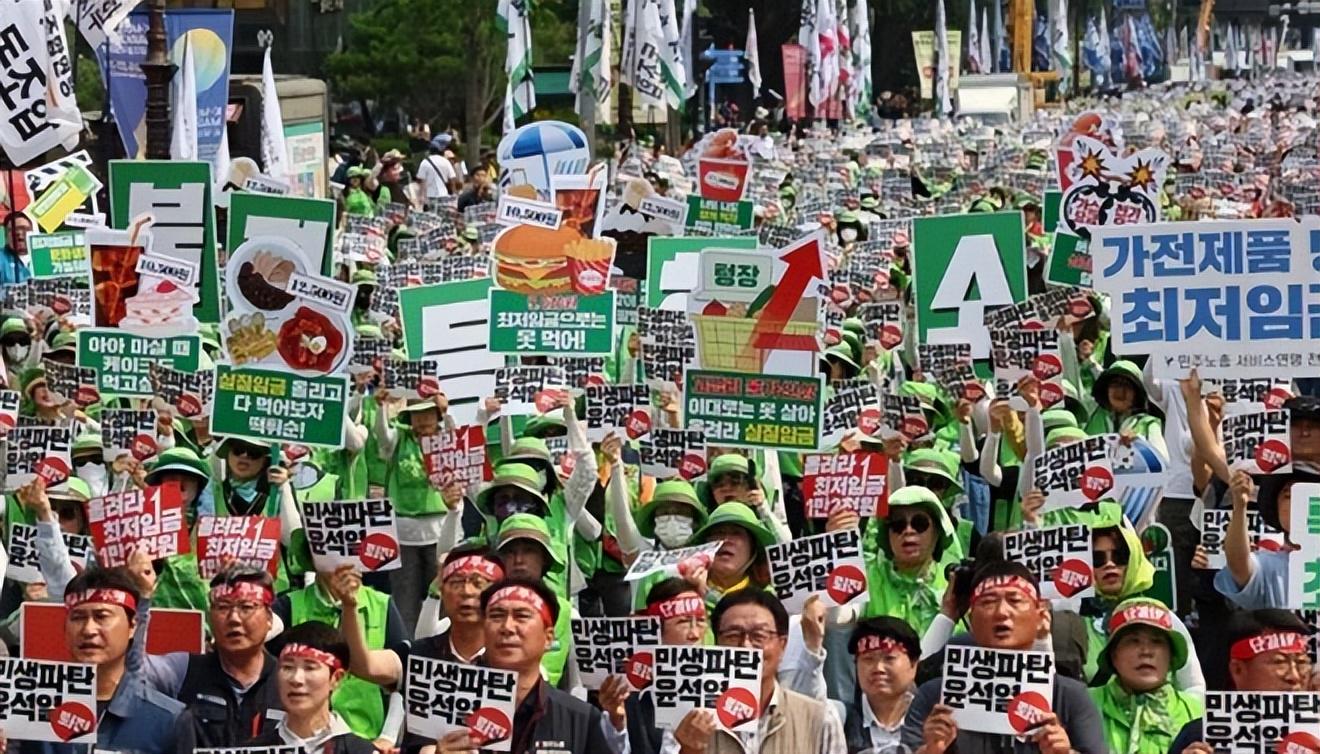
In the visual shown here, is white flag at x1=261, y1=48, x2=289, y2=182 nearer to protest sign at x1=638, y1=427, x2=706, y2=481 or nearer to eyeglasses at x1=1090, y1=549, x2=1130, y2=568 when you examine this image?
protest sign at x1=638, y1=427, x2=706, y2=481

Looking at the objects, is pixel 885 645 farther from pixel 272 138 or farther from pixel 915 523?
pixel 272 138

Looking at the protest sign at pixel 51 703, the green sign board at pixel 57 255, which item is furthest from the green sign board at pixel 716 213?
the protest sign at pixel 51 703

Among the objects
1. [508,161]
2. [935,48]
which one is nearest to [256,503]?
[508,161]

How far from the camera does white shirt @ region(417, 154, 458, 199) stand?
29.1 meters

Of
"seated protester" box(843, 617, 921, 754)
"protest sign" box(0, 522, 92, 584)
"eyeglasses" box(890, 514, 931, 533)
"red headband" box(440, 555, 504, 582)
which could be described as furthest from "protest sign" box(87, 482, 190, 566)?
"seated protester" box(843, 617, 921, 754)

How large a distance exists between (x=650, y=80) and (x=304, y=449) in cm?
1998

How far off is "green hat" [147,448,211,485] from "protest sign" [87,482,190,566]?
2.96 feet

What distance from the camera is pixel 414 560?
12.4 meters

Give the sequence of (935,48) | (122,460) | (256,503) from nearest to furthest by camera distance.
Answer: (256,503) < (122,460) < (935,48)

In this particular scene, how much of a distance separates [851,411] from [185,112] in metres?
10.1

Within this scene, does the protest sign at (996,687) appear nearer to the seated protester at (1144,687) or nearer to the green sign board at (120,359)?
the seated protester at (1144,687)

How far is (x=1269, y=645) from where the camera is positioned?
7.83m

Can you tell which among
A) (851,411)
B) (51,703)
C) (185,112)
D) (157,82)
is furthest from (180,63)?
(51,703)

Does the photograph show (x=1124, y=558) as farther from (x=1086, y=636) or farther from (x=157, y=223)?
(x=157, y=223)
